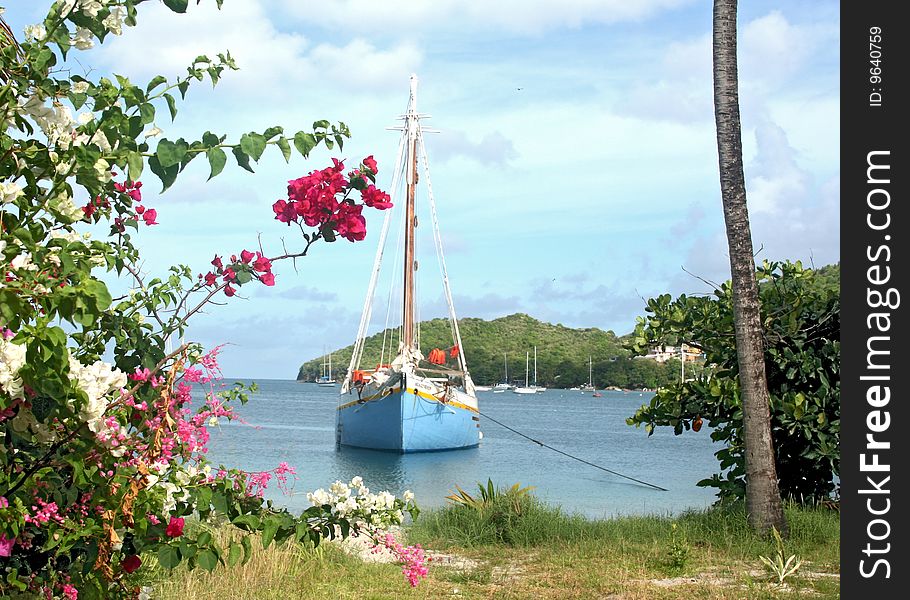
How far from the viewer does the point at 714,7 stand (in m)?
7.64

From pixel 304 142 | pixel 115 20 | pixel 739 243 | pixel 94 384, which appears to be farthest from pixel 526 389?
pixel 94 384

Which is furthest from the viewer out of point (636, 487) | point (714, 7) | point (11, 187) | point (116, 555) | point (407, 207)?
point (407, 207)

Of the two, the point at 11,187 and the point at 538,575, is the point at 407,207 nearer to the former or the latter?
the point at 538,575

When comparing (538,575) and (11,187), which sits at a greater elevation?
(11,187)

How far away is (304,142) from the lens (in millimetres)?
2861

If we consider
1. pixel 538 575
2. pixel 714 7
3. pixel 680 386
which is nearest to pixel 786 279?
pixel 680 386

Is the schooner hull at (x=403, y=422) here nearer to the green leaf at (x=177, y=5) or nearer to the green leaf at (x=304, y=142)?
the green leaf at (x=304, y=142)

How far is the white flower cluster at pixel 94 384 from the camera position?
2463mm

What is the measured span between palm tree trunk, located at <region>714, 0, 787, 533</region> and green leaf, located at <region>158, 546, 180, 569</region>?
5738 mm

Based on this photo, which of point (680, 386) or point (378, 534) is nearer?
point (378, 534)

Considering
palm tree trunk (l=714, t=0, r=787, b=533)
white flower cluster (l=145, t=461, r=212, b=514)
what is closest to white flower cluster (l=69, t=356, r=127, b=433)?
white flower cluster (l=145, t=461, r=212, b=514)

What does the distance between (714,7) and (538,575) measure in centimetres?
477

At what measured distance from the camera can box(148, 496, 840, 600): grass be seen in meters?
6.27
